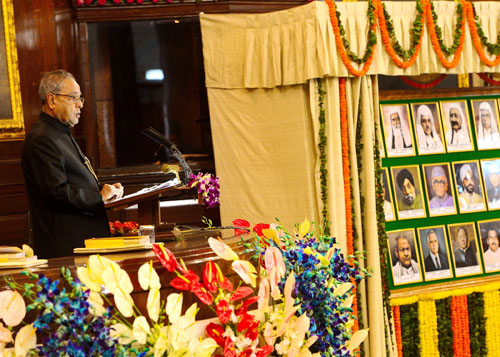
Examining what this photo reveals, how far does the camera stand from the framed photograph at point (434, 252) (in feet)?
16.9

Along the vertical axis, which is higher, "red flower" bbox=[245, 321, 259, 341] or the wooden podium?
the wooden podium

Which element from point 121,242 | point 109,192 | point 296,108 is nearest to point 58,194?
point 109,192

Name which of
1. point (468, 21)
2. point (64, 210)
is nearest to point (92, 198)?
point (64, 210)

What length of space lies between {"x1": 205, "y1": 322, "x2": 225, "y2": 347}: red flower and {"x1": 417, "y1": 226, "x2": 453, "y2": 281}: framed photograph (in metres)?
3.73

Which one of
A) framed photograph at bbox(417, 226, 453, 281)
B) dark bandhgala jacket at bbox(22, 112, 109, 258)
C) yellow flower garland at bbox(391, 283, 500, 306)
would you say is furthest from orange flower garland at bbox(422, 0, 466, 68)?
dark bandhgala jacket at bbox(22, 112, 109, 258)

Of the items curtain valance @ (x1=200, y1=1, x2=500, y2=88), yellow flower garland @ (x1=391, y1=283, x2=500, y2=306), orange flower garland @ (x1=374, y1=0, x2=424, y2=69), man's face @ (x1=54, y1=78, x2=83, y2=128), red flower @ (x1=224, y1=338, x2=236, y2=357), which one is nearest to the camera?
red flower @ (x1=224, y1=338, x2=236, y2=357)

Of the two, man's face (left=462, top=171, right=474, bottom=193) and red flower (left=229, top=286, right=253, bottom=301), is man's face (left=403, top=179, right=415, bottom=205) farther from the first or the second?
red flower (left=229, top=286, right=253, bottom=301)

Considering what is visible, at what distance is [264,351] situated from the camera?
5.26ft

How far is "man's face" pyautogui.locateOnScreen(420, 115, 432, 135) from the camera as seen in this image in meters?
5.21

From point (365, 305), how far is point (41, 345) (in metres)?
3.36

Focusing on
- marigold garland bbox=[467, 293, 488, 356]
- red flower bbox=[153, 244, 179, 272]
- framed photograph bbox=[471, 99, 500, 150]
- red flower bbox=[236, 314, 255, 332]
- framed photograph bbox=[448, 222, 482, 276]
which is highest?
framed photograph bbox=[471, 99, 500, 150]

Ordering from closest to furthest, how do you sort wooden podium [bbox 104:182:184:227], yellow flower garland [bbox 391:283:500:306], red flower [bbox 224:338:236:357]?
1. red flower [bbox 224:338:236:357]
2. wooden podium [bbox 104:182:184:227]
3. yellow flower garland [bbox 391:283:500:306]

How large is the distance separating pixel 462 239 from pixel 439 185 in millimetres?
427

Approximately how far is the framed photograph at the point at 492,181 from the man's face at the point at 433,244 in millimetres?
506
